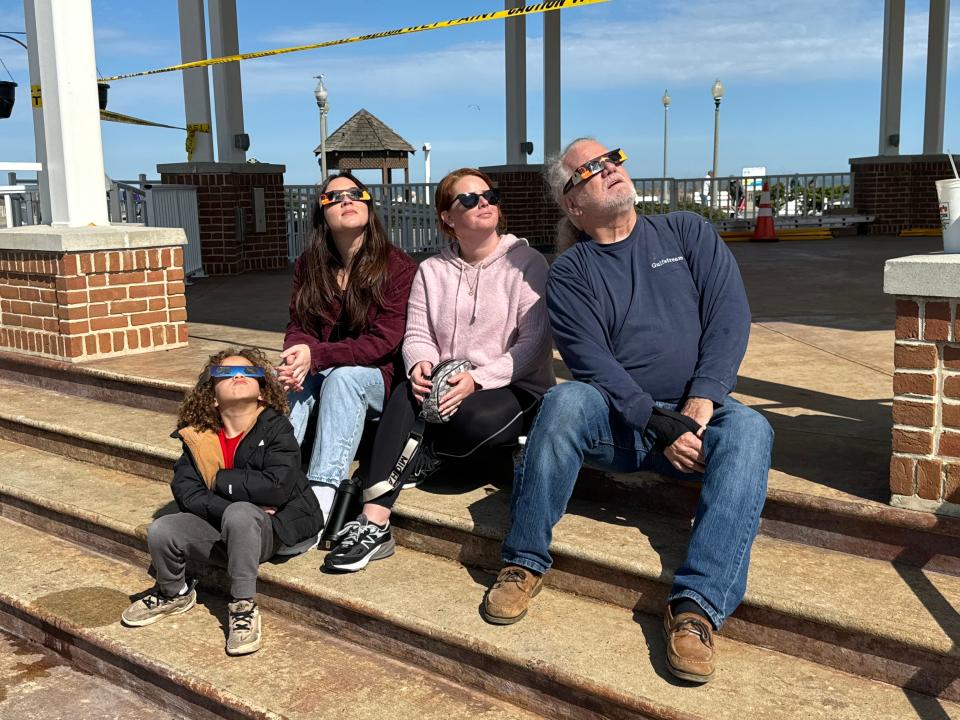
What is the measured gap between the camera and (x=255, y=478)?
310cm

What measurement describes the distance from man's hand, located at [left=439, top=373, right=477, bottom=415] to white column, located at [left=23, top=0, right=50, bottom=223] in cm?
360

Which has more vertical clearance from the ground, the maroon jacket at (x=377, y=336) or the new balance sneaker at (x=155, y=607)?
the maroon jacket at (x=377, y=336)

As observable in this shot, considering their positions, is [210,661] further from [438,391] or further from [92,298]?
[92,298]

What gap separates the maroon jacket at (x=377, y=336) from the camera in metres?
3.59

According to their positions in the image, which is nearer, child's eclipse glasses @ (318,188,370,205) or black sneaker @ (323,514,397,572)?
black sneaker @ (323,514,397,572)

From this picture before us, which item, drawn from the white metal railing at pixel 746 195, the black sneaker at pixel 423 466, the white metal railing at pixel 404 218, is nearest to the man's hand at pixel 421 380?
the black sneaker at pixel 423 466

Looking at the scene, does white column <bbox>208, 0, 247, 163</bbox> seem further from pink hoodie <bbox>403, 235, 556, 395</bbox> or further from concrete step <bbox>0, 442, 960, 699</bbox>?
pink hoodie <bbox>403, 235, 556, 395</bbox>

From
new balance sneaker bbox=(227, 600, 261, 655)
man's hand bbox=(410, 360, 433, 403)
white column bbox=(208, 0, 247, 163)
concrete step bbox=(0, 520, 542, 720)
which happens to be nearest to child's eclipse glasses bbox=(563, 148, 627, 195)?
man's hand bbox=(410, 360, 433, 403)

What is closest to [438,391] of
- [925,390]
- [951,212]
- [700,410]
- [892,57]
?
[700,410]

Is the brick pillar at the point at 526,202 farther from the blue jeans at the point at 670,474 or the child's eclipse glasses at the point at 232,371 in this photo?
the blue jeans at the point at 670,474

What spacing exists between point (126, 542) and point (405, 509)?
45.4 inches

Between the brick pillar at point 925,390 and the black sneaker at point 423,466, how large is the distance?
1471 mm

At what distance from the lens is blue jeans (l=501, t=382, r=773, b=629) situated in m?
2.59

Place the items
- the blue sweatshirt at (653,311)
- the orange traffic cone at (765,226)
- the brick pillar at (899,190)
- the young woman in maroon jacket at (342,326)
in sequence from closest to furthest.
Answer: the blue sweatshirt at (653,311)
the young woman in maroon jacket at (342,326)
the orange traffic cone at (765,226)
the brick pillar at (899,190)
